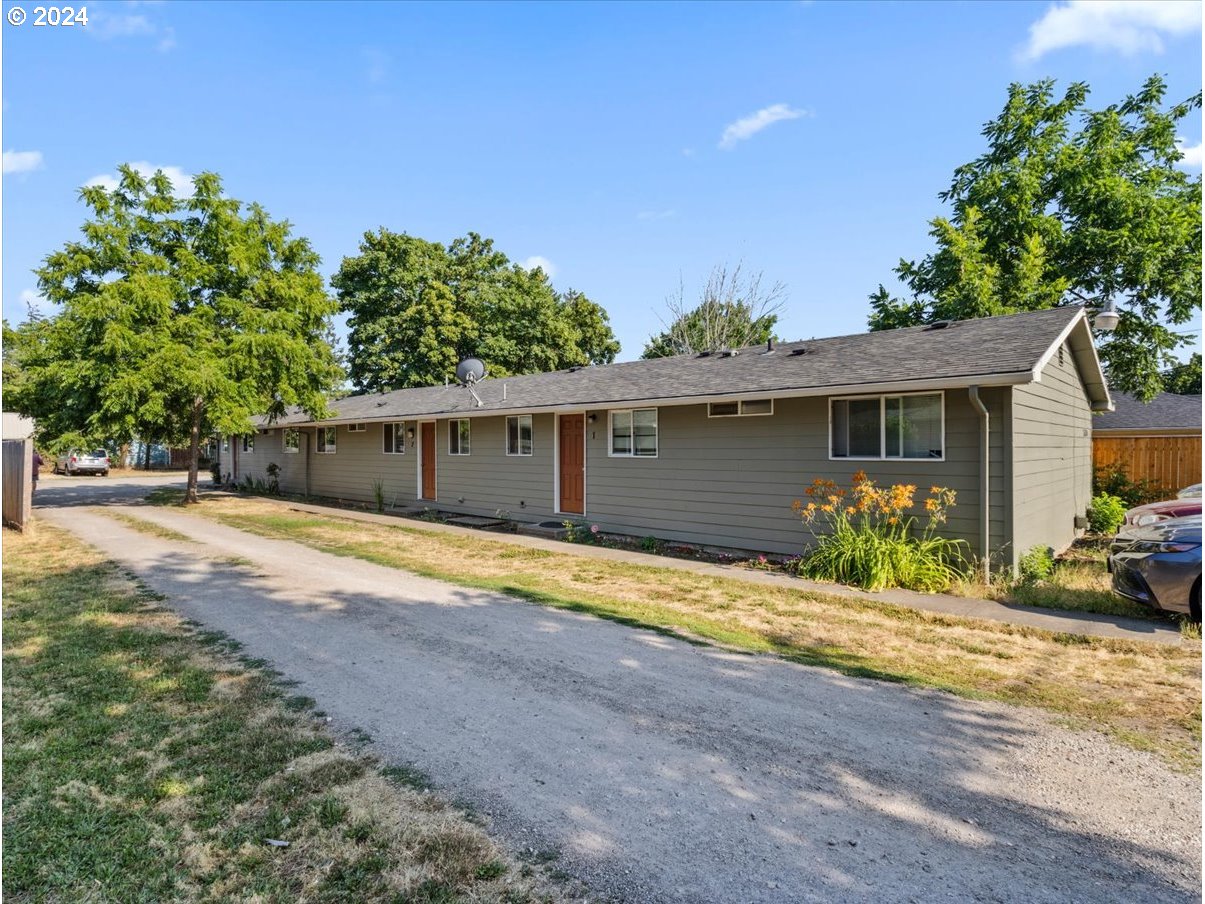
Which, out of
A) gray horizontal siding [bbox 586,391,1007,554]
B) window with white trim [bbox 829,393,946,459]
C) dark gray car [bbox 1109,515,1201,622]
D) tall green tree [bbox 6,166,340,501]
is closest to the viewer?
dark gray car [bbox 1109,515,1201,622]

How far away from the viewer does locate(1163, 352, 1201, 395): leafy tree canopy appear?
22016 millimetres

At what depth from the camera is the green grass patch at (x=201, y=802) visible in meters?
2.41

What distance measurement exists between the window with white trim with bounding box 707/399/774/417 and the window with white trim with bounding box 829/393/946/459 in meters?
1.04

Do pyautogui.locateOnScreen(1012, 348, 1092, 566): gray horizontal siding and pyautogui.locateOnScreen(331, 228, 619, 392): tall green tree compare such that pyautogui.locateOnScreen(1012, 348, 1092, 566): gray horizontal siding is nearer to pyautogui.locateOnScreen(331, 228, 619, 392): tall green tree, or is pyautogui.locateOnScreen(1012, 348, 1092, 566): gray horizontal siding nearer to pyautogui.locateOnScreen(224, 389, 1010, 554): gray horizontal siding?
pyautogui.locateOnScreen(224, 389, 1010, 554): gray horizontal siding

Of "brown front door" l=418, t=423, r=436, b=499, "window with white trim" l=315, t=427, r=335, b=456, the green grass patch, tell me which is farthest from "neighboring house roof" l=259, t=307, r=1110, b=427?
the green grass patch

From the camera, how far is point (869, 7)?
31.7ft

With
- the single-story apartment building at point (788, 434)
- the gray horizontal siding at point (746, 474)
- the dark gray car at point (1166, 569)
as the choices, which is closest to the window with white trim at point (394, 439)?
the single-story apartment building at point (788, 434)

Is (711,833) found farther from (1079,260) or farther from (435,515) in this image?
(1079,260)

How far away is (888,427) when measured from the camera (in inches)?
349

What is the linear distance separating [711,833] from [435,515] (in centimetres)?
1338

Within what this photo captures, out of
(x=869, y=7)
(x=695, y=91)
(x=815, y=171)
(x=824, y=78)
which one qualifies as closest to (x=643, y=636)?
(x=869, y=7)

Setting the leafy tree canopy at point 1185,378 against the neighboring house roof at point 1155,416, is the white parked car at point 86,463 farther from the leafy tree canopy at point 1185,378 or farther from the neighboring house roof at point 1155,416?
the leafy tree canopy at point 1185,378

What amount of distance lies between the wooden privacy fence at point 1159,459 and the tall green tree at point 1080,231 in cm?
406

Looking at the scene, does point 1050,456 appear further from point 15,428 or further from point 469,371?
point 15,428
